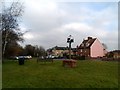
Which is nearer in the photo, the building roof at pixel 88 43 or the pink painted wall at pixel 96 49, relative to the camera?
the pink painted wall at pixel 96 49

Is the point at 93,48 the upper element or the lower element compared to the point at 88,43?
lower

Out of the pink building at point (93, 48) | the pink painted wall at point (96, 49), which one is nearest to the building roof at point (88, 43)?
the pink building at point (93, 48)

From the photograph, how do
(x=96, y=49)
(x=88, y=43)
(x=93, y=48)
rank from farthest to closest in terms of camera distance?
(x=88, y=43), (x=93, y=48), (x=96, y=49)

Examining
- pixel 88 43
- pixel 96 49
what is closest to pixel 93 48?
pixel 96 49

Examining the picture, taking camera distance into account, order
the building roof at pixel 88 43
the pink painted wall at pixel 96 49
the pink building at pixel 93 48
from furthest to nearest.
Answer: the building roof at pixel 88 43, the pink painted wall at pixel 96 49, the pink building at pixel 93 48

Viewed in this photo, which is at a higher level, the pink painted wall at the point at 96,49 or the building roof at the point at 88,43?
the building roof at the point at 88,43

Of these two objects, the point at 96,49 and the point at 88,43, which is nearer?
the point at 96,49

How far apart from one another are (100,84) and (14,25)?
1156 inches

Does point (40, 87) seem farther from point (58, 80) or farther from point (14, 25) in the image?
point (14, 25)

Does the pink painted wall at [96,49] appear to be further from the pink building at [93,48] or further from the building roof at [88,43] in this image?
the building roof at [88,43]

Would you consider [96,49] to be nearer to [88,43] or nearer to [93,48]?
[93,48]

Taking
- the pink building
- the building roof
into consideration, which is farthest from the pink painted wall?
the building roof

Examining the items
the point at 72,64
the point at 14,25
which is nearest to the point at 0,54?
the point at 14,25

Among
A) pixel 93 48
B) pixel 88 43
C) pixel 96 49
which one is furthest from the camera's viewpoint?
pixel 88 43
